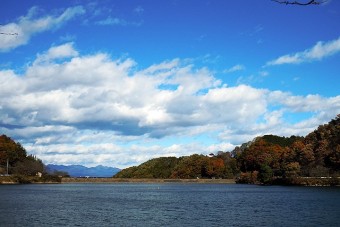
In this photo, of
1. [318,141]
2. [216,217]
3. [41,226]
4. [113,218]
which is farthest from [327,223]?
[318,141]

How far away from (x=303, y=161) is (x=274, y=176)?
1855 cm

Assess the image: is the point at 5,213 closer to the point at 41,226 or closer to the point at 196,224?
the point at 41,226

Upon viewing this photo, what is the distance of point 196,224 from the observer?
51.2 metres

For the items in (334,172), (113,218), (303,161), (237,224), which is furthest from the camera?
(303,161)

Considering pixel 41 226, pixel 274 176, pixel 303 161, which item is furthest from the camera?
pixel 274 176

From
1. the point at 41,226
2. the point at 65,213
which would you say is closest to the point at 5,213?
the point at 65,213

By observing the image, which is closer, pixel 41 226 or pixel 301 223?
pixel 41 226

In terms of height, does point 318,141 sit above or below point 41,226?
above

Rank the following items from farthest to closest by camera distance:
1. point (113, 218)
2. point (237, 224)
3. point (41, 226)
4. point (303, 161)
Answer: point (303, 161) < point (113, 218) < point (237, 224) < point (41, 226)

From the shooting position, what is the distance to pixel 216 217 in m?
59.3

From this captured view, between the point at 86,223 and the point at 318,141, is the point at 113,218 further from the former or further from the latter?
the point at 318,141

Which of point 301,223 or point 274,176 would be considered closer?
point 301,223

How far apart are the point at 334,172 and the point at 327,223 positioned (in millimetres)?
129537

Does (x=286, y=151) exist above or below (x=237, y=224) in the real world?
above
